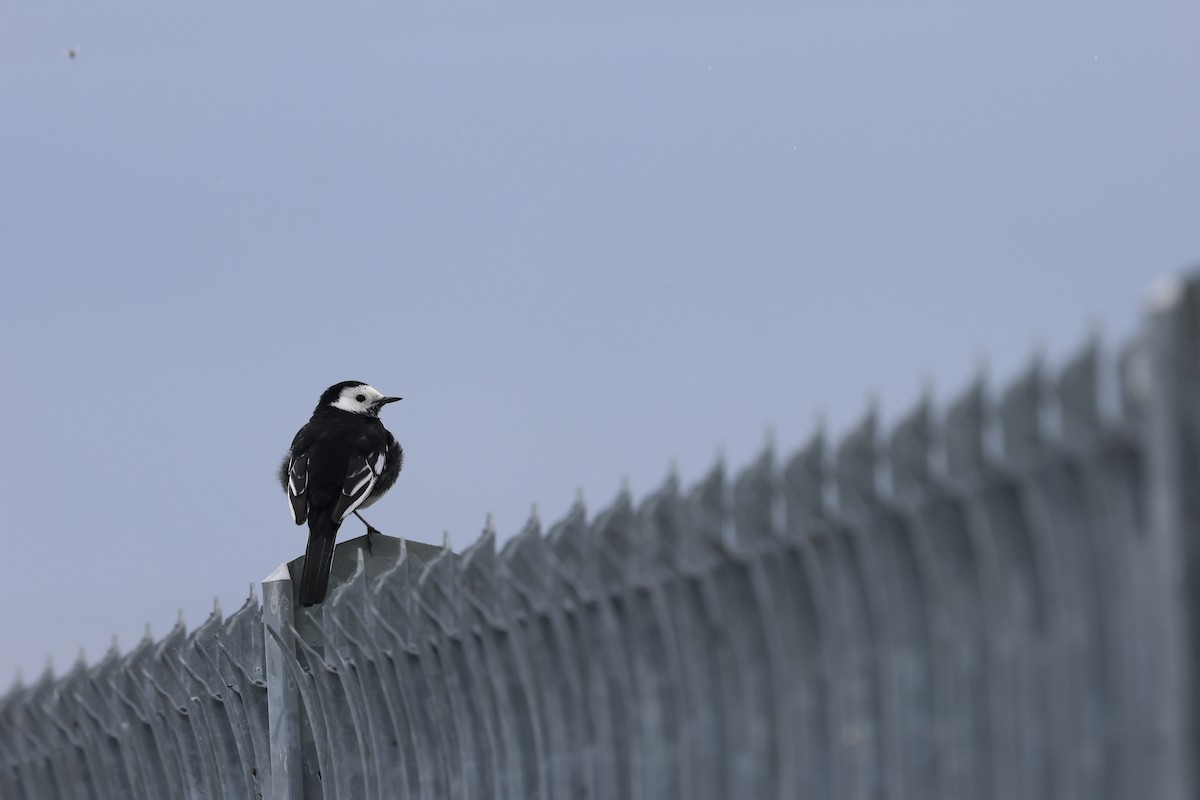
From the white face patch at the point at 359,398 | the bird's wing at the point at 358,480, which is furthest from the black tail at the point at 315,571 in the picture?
the white face patch at the point at 359,398

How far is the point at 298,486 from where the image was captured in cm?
724

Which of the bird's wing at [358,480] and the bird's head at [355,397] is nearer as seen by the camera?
the bird's wing at [358,480]

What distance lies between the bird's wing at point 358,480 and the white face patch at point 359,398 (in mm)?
1398

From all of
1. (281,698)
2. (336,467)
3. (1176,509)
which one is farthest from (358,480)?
(1176,509)

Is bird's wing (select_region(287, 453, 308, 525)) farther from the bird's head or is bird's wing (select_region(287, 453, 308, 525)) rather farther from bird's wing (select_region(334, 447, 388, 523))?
the bird's head

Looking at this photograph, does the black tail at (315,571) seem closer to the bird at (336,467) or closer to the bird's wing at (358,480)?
the bird at (336,467)

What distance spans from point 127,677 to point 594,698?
235 centimetres

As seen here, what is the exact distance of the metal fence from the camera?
2.06m

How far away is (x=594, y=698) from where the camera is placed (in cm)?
312

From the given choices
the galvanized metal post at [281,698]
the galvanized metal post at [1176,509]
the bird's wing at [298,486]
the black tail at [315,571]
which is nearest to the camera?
the galvanized metal post at [1176,509]

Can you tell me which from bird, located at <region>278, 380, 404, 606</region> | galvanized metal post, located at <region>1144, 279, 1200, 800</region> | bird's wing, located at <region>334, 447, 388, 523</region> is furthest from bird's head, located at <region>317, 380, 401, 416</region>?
galvanized metal post, located at <region>1144, 279, 1200, 800</region>

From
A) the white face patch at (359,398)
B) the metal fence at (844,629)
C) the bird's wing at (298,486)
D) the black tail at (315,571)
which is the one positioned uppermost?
the white face patch at (359,398)

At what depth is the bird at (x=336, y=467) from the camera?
6.90m

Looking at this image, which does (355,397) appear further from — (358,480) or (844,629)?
(844,629)
